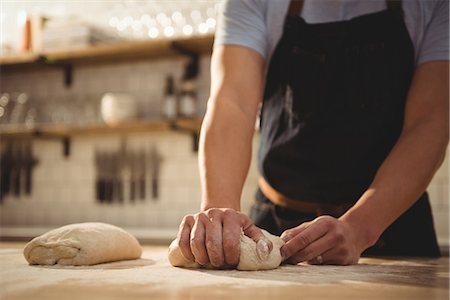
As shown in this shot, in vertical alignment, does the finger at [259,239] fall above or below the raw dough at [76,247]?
above

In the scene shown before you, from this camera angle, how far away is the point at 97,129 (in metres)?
2.88

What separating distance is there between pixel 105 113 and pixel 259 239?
2.03 m

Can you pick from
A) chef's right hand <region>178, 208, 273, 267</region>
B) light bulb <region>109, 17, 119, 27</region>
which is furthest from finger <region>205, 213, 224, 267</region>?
light bulb <region>109, 17, 119, 27</region>

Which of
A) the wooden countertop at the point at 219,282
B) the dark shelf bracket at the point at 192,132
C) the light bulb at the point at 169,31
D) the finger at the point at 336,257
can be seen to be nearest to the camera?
the wooden countertop at the point at 219,282

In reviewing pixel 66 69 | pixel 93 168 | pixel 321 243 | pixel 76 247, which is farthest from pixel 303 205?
pixel 66 69

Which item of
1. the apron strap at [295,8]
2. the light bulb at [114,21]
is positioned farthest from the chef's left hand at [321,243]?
the light bulb at [114,21]

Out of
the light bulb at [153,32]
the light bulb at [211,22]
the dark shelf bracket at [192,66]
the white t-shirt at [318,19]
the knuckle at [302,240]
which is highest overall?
the light bulb at [211,22]

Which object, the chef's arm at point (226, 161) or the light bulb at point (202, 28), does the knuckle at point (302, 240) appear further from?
the light bulb at point (202, 28)

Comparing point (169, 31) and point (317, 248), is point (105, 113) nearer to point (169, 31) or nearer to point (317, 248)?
point (169, 31)

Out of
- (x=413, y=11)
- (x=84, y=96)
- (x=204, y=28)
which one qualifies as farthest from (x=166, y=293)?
(x=84, y=96)

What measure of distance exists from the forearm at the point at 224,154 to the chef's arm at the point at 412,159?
24cm

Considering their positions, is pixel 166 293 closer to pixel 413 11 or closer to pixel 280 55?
pixel 280 55

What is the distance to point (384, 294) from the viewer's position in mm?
707

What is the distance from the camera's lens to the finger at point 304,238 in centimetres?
96
